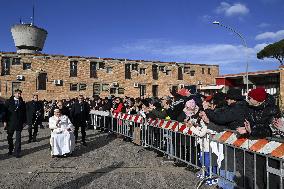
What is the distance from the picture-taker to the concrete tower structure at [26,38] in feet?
149

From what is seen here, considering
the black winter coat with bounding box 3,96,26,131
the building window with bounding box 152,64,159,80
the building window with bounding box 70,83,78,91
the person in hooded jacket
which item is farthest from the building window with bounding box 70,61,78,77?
the person in hooded jacket

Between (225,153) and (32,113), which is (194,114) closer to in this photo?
(225,153)

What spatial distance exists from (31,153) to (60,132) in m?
1.30

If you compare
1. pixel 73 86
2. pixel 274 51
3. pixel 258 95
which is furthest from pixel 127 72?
pixel 258 95

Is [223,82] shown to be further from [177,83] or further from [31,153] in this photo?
[31,153]

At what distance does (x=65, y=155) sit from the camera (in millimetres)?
10242

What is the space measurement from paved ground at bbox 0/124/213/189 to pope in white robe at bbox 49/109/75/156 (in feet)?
0.99

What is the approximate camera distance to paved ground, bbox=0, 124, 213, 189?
6.83 metres

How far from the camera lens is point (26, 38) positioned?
149ft

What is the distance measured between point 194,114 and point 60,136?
4.46 metres

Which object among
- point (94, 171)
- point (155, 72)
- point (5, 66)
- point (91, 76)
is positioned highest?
point (5, 66)

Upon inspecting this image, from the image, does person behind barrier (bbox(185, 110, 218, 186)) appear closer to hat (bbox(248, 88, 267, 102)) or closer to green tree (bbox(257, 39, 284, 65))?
hat (bbox(248, 88, 267, 102))

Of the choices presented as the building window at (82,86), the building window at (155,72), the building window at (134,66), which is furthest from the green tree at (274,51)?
the building window at (82,86)

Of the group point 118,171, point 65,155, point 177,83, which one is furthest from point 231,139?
point 177,83
